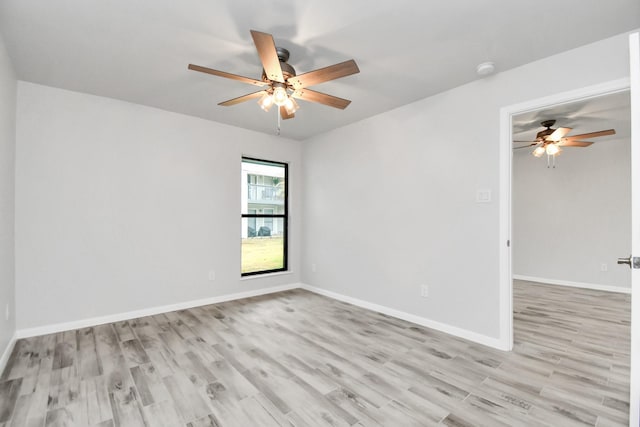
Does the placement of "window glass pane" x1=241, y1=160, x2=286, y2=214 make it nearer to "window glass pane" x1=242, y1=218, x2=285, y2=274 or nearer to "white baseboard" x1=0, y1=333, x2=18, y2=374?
"window glass pane" x1=242, y1=218, x2=285, y2=274

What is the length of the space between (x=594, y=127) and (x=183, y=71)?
17.6 ft

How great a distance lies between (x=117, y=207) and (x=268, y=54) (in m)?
2.64

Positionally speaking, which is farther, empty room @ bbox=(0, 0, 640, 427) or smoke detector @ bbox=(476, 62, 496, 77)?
smoke detector @ bbox=(476, 62, 496, 77)

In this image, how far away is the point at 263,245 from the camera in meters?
4.87

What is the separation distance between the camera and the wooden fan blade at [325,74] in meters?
2.00

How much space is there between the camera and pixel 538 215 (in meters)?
5.74

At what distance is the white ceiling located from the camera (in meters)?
1.89

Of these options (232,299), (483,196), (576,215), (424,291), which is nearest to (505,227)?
(483,196)

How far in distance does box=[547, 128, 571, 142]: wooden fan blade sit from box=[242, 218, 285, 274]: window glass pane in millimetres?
4008

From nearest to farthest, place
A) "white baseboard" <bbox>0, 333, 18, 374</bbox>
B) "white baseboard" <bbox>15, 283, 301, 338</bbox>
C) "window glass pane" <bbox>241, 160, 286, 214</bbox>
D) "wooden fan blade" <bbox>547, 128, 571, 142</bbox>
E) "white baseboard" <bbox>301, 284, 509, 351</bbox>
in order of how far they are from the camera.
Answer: "white baseboard" <bbox>0, 333, 18, 374</bbox> → "white baseboard" <bbox>301, 284, 509, 351</bbox> → "white baseboard" <bbox>15, 283, 301, 338</bbox> → "wooden fan blade" <bbox>547, 128, 571, 142</bbox> → "window glass pane" <bbox>241, 160, 286, 214</bbox>

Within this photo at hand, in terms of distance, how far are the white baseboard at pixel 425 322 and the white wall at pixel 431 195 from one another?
0.04m

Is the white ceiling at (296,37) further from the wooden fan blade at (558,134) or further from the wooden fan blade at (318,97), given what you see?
the wooden fan blade at (558,134)

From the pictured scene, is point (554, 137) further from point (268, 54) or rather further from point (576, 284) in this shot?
point (268, 54)

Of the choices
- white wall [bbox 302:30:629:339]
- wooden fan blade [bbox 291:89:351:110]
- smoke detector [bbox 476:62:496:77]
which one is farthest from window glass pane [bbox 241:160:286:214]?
smoke detector [bbox 476:62:496:77]
